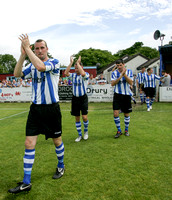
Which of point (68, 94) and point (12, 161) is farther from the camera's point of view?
point (68, 94)

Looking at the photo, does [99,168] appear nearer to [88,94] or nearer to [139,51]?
[88,94]

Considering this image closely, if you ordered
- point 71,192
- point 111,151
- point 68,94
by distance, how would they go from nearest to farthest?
point 71,192
point 111,151
point 68,94

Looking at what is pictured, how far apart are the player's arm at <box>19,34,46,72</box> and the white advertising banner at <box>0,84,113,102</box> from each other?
518 inches

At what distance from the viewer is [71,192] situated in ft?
9.75

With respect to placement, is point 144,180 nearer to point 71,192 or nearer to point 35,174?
point 71,192

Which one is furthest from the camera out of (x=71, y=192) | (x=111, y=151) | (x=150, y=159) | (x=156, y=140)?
(x=156, y=140)

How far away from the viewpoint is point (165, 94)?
47.4 ft

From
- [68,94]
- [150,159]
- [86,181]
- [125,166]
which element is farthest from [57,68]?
[68,94]

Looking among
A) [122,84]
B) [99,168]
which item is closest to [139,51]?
[122,84]

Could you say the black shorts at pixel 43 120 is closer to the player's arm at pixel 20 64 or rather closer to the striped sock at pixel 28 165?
the striped sock at pixel 28 165

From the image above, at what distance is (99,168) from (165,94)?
12.2 meters

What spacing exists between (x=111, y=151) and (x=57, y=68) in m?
2.53

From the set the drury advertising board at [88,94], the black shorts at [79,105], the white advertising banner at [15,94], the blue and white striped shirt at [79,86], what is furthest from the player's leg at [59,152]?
the white advertising banner at [15,94]

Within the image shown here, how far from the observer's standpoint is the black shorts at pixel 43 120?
10.5ft
